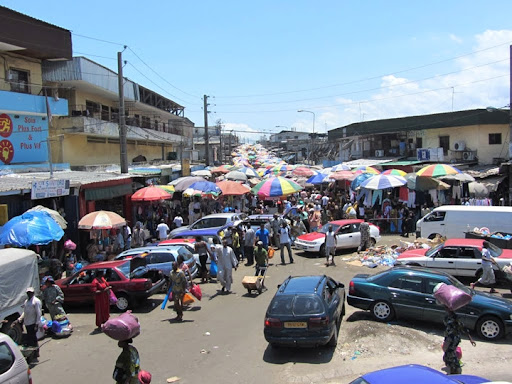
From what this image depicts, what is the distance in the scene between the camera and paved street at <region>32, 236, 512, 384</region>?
27.6ft

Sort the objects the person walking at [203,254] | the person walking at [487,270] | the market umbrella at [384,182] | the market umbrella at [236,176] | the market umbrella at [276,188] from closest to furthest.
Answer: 1. the person walking at [487,270]
2. the person walking at [203,254]
3. the market umbrella at [276,188]
4. the market umbrella at [384,182]
5. the market umbrella at [236,176]

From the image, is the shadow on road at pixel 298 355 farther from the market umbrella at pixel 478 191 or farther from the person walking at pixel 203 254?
the market umbrella at pixel 478 191

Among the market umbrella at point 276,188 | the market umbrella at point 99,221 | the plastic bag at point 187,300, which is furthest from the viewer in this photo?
the market umbrella at point 276,188

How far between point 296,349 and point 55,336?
6.02 m

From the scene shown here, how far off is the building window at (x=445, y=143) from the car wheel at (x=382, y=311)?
1071 inches

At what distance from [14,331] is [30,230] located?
4.78 metres

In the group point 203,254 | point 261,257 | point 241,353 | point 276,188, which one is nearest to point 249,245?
point 203,254

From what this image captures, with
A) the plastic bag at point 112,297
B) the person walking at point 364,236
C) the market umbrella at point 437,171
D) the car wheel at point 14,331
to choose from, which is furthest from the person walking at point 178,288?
the market umbrella at point 437,171

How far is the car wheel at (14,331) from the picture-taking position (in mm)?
9578

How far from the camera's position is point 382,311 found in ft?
36.1

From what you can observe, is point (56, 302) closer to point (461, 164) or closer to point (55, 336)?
point (55, 336)

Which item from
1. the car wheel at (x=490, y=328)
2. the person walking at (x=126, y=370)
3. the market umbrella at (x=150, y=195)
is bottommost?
the car wheel at (x=490, y=328)

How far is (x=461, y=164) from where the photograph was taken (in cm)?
3247

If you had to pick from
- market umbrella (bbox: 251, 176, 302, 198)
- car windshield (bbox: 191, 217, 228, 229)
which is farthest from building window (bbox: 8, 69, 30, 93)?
market umbrella (bbox: 251, 176, 302, 198)
